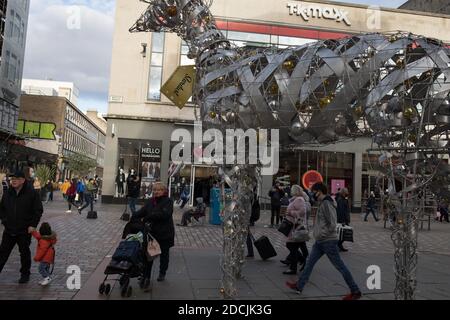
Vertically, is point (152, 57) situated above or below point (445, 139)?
above

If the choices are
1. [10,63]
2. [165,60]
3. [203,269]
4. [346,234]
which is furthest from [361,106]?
[10,63]

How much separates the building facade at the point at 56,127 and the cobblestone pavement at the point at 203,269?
27.7 m

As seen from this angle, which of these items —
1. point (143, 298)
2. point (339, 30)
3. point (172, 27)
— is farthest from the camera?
point (339, 30)

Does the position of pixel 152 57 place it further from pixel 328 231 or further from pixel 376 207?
pixel 328 231

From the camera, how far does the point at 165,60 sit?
2416 centimetres

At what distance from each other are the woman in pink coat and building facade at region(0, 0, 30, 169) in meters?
26.0

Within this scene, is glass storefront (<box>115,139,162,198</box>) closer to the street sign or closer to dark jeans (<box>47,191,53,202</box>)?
dark jeans (<box>47,191,53,202</box>)

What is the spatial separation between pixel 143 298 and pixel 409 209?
3638mm

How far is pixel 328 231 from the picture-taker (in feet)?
20.2

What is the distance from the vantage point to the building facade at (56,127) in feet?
125

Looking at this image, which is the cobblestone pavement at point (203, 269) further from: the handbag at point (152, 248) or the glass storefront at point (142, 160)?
the glass storefront at point (142, 160)

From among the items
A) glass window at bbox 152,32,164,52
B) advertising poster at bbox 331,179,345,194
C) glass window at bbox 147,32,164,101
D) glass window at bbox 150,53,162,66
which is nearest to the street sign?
glass window at bbox 147,32,164,101

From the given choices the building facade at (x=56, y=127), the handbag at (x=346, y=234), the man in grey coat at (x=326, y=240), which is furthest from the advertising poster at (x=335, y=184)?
the building facade at (x=56, y=127)
